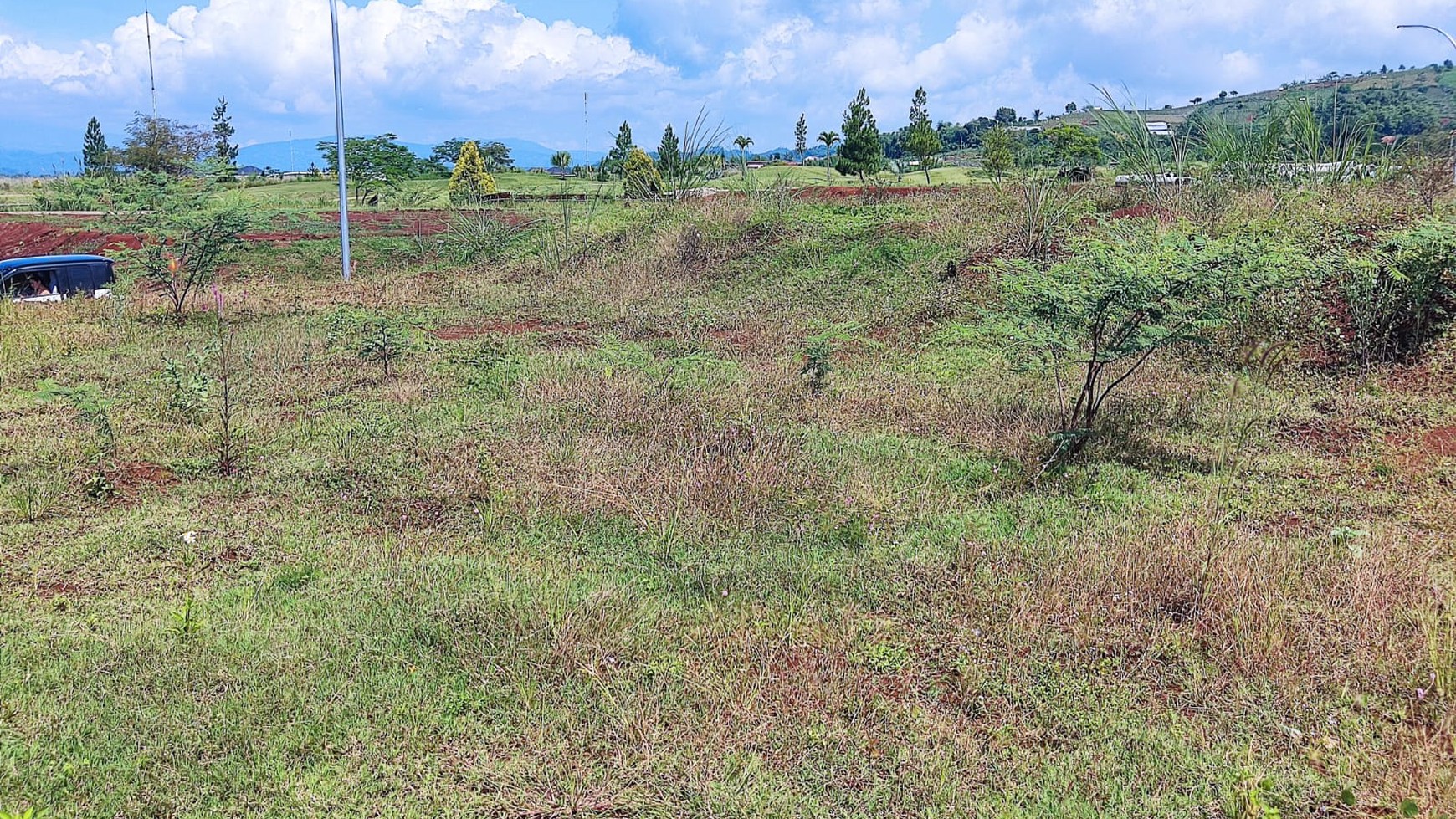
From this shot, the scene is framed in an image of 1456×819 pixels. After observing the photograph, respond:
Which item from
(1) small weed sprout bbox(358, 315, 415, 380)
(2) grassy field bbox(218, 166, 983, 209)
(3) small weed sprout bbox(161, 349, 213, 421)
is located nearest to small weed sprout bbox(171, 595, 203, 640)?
(3) small weed sprout bbox(161, 349, 213, 421)

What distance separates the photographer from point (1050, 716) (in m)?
3.18

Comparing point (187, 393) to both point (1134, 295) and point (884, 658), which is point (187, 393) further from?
point (1134, 295)

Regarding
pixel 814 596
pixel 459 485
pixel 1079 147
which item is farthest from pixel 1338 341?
pixel 1079 147

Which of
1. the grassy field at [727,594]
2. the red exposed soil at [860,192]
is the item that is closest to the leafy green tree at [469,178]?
the red exposed soil at [860,192]

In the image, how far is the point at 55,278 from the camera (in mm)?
15273

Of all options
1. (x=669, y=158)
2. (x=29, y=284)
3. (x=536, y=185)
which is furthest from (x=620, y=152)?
(x=29, y=284)

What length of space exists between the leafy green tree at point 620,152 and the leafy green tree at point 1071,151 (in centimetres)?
1442

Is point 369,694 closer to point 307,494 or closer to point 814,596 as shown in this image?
point 814,596

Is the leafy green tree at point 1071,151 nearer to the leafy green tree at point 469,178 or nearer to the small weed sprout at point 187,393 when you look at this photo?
the leafy green tree at point 469,178

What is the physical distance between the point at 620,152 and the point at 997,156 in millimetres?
21982

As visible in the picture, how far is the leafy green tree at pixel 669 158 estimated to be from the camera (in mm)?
20647

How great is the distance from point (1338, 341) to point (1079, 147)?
1544 centimetres

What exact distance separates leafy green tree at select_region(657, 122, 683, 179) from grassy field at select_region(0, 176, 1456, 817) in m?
13.3

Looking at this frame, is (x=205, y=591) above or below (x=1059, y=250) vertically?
below
